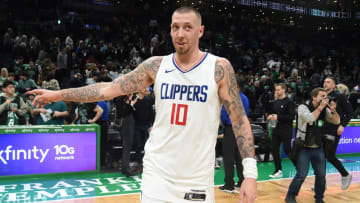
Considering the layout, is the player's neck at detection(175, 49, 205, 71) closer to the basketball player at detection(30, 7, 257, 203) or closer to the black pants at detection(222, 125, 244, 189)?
the basketball player at detection(30, 7, 257, 203)

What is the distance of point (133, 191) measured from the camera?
6.52 m

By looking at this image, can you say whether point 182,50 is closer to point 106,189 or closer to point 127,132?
point 106,189

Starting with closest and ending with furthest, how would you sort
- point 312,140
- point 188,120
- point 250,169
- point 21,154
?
point 250,169 < point 188,120 < point 312,140 < point 21,154

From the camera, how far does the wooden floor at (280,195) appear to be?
19.8 feet

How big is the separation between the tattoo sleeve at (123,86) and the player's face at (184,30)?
248mm

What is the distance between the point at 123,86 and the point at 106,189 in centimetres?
445

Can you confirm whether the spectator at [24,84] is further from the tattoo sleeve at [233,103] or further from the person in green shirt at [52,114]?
the tattoo sleeve at [233,103]

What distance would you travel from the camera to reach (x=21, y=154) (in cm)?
712


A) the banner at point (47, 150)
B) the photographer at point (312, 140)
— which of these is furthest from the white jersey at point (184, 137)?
the banner at point (47, 150)

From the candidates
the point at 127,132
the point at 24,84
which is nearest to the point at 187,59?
the point at 127,132

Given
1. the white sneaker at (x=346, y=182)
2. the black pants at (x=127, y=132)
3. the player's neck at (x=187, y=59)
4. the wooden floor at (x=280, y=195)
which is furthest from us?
the black pants at (x=127, y=132)

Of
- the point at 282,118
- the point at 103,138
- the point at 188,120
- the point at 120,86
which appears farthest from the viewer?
the point at 103,138

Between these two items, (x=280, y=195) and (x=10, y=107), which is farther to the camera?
(x=10, y=107)

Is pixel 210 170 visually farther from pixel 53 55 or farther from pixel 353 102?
pixel 353 102
